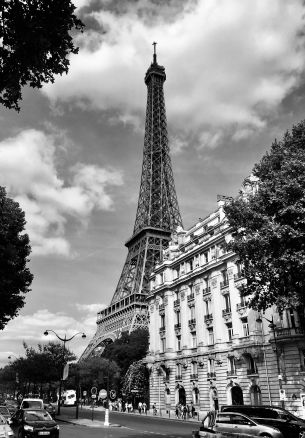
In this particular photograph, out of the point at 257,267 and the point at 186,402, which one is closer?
the point at 257,267

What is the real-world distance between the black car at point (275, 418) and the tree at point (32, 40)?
18.0 metres

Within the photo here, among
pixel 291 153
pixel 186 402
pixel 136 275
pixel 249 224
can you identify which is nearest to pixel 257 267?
pixel 249 224

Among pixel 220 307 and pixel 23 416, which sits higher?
pixel 220 307

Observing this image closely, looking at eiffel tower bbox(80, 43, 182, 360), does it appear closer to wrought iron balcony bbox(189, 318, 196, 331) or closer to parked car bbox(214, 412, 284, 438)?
wrought iron balcony bbox(189, 318, 196, 331)

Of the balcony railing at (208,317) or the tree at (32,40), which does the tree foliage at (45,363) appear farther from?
the tree at (32,40)

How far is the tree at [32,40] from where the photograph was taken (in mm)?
9156

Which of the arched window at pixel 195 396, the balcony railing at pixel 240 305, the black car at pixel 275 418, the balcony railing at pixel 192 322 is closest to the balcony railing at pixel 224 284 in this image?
the balcony railing at pixel 240 305

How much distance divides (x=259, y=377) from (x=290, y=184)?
2457 centimetres

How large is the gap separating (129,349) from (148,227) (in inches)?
1530

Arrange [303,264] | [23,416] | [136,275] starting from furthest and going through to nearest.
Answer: [136,275]
[303,264]
[23,416]

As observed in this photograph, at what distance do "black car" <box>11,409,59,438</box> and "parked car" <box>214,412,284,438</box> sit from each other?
26.1ft

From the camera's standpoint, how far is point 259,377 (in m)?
42.5

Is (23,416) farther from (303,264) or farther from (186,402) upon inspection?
(186,402)

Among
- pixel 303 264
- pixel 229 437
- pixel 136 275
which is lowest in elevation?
pixel 229 437
